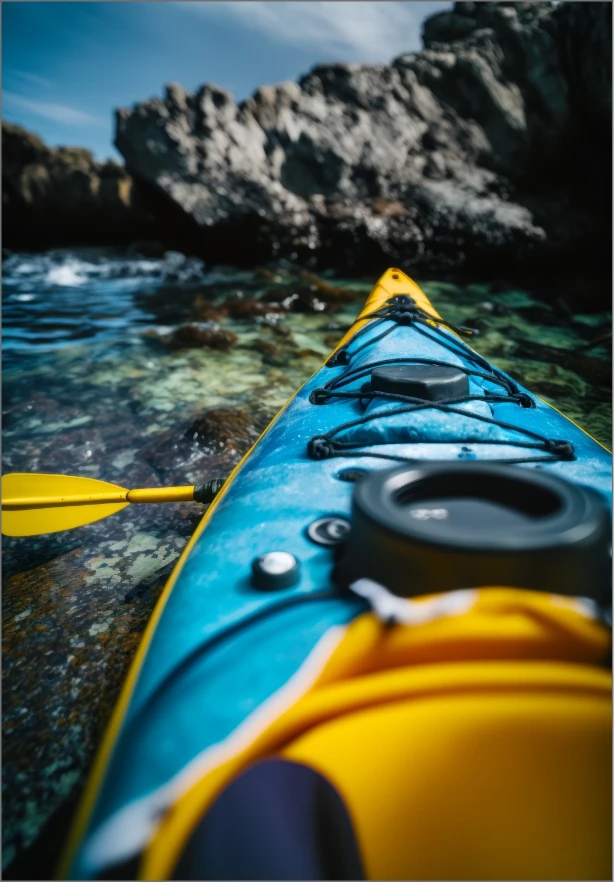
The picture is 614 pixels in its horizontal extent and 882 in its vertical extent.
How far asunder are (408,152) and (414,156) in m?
0.18

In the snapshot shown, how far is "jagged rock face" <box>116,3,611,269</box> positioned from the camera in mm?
9516

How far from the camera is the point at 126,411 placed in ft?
12.0

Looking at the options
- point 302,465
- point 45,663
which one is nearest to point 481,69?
point 302,465

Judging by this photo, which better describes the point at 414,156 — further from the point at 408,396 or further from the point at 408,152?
the point at 408,396

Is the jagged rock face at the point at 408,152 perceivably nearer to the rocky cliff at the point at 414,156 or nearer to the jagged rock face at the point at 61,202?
the rocky cliff at the point at 414,156

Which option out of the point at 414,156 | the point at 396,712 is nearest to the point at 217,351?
the point at 396,712

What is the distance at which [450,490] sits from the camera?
1.01 meters

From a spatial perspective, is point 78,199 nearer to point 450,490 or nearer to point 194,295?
point 194,295

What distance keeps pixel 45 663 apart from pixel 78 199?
16.0m

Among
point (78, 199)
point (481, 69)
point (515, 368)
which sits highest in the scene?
point (481, 69)

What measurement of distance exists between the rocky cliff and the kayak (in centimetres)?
942

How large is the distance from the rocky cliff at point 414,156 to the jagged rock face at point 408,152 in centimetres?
3

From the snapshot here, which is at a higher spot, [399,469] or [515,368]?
[399,469]

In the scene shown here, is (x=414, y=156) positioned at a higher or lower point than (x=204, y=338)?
higher
